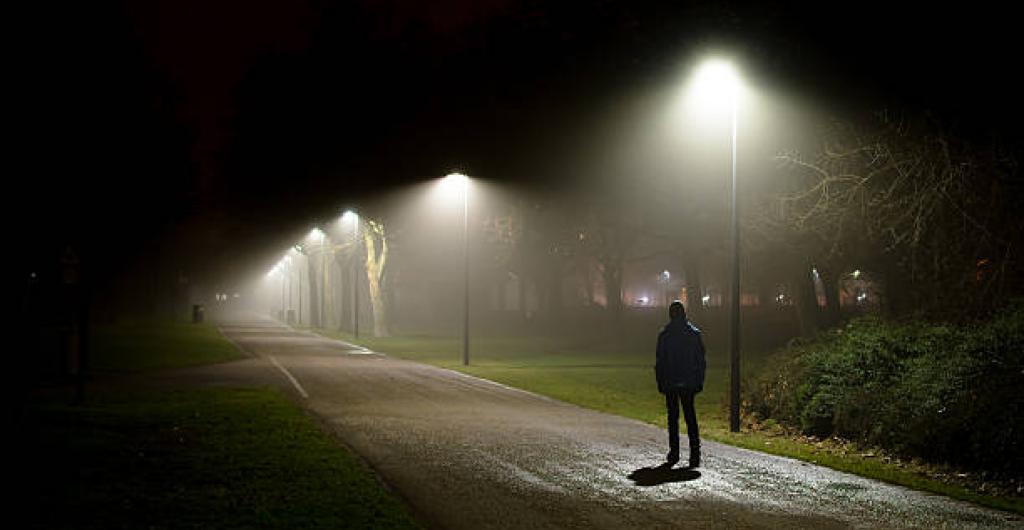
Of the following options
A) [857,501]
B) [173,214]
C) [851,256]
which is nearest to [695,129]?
[851,256]

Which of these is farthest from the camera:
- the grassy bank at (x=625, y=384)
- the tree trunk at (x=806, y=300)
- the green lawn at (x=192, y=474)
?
the tree trunk at (x=806, y=300)

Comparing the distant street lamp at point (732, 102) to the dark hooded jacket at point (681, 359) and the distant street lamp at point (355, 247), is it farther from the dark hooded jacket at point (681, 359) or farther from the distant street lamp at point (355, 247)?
the distant street lamp at point (355, 247)

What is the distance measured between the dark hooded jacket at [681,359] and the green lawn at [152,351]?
838 inches

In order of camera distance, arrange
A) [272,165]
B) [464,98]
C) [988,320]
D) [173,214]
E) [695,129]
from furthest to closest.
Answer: [173,214] < [272,165] < [464,98] < [695,129] < [988,320]

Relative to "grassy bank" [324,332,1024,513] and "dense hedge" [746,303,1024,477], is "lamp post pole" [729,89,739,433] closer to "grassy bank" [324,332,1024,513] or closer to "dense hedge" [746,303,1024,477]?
"grassy bank" [324,332,1024,513]

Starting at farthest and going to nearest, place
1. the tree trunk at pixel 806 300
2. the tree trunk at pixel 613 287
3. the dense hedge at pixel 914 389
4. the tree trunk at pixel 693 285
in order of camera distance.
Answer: the tree trunk at pixel 613 287 < the tree trunk at pixel 693 285 < the tree trunk at pixel 806 300 < the dense hedge at pixel 914 389

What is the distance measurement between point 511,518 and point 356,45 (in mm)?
43029

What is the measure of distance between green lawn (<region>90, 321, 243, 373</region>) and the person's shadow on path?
21.6 metres

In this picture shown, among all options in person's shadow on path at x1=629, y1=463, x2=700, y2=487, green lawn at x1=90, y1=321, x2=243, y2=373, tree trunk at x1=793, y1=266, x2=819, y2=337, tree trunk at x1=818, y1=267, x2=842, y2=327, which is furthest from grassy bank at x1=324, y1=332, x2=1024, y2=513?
green lawn at x1=90, y1=321, x2=243, y2=373

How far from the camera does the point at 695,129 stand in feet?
94.1

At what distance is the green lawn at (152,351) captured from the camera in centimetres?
3331

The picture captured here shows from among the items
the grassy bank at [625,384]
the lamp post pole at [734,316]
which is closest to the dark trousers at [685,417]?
the grassy bank at [625,384]

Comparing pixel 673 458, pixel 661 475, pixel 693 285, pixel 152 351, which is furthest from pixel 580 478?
pixel 693 285

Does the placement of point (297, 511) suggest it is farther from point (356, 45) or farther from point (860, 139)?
point (356, 45)
